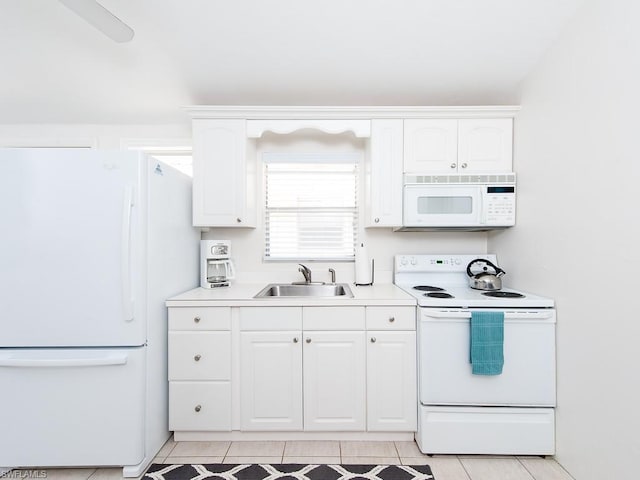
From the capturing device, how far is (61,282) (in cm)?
167

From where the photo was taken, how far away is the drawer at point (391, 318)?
1.93 m

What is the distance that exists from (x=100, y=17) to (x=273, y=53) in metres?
0.92

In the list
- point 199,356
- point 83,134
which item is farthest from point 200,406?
point 83,134

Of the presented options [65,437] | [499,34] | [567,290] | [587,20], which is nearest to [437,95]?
[499,34]

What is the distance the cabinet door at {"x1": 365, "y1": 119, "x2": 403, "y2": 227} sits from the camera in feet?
7.52

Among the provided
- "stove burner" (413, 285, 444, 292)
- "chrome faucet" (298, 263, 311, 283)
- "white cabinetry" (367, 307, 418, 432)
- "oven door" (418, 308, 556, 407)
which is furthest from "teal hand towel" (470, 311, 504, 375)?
"chrome faucet" (298, 263, 311, 283)

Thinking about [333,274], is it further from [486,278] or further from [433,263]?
[486,278]

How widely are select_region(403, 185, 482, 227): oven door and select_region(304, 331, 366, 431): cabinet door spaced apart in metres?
0.95

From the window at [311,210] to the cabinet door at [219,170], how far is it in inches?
17.0

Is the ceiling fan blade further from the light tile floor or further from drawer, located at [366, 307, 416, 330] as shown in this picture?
the light tile floor

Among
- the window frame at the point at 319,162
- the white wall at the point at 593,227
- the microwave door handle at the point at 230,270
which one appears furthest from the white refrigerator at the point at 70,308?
the white wall at the point at 593,227

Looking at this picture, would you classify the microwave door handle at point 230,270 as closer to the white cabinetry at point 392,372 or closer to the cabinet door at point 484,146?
the white cabinetry at point 392,372

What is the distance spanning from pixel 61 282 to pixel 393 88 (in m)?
2.41

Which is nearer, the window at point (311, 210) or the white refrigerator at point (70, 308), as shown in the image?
the white refrigerator at point (70, 308)
